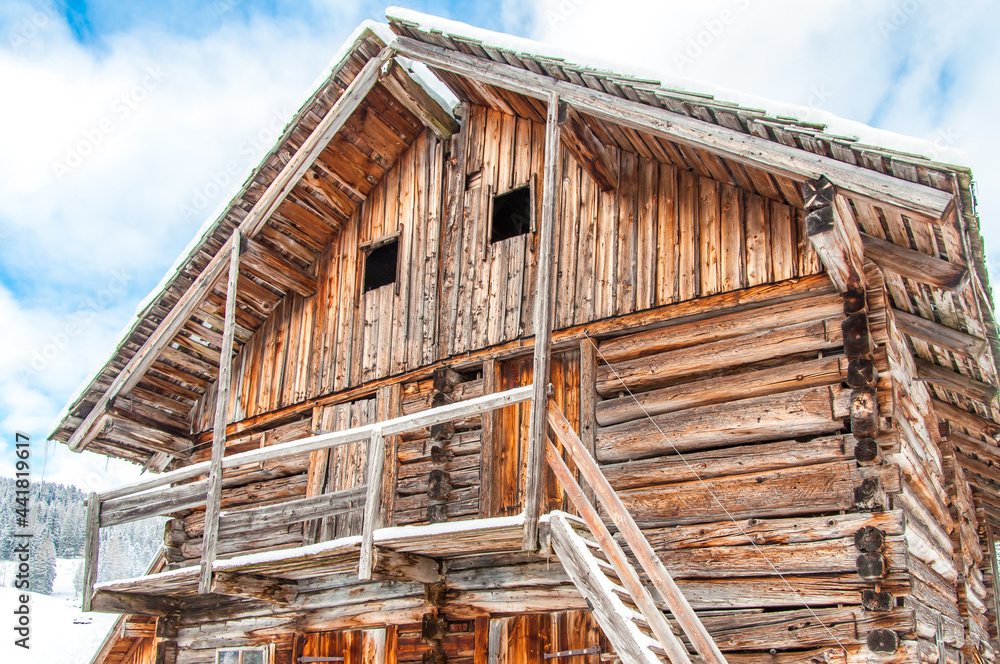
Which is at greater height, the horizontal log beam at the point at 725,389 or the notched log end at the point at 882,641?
the horizontal log beam at the point at 725,389

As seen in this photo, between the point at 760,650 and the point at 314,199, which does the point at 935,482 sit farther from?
the point at 314,199

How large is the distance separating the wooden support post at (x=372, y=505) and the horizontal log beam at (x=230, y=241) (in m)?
4.23

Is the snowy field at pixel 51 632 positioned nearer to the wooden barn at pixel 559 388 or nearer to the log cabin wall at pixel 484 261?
the wooden barn at pixel 559 388

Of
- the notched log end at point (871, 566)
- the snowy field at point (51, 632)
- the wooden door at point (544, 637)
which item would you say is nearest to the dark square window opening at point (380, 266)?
the wooden door at point (544, 637)

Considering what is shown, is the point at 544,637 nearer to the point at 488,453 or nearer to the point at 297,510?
the point at 488,453

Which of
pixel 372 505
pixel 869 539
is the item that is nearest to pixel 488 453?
pixel 372 505

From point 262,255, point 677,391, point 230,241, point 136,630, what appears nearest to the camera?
point 677,391

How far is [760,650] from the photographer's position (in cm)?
667

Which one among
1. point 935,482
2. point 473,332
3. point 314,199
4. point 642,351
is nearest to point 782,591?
point 642,351

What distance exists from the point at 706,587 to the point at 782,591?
648 millimetres

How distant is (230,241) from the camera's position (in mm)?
10734

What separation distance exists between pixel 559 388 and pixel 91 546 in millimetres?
5763

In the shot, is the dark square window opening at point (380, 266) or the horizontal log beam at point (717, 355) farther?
the dark square window opening at point (380, 266)

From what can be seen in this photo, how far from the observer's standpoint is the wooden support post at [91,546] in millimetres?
9477
